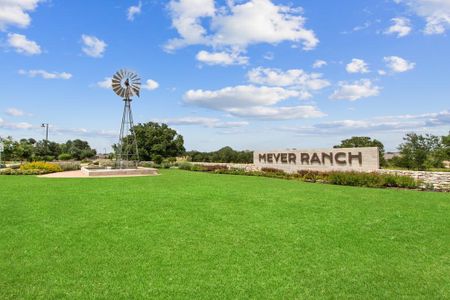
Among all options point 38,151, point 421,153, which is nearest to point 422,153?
point 421,153

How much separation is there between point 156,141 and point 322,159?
24565mm

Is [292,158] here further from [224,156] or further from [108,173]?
[224,156]

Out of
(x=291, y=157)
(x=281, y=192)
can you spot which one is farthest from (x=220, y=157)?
(x=281, y=192)

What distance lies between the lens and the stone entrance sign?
18.5 m

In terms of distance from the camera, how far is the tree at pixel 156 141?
40.6 metres

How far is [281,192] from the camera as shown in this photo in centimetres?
1227

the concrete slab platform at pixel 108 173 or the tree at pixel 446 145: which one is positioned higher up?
the tree at pixel 446 145

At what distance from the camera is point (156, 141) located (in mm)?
41000

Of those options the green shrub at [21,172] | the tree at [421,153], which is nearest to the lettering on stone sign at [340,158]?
the tree at [421,153]

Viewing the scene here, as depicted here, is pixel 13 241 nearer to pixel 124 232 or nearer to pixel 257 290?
pixel 124 232

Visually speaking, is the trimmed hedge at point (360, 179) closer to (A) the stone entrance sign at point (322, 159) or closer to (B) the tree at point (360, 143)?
(A) the stone entrance sign at point (322, 159)

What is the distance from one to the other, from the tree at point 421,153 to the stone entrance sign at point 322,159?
904cm

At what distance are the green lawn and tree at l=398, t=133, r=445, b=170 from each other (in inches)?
688

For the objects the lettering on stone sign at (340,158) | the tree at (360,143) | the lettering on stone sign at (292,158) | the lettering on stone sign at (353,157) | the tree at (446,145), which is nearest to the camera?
the lettering on stone sign at (353,157)
